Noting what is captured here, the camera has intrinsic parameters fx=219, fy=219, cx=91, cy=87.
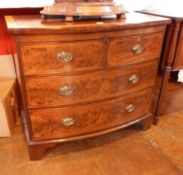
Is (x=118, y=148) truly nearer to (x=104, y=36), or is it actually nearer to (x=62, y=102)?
(x=62, y=102)

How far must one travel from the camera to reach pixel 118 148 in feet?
4.86

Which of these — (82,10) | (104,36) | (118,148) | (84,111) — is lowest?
(118,148)

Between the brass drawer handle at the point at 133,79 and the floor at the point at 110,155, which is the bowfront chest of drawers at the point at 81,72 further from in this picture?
the floor at the point at 110,155

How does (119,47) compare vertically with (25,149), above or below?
above

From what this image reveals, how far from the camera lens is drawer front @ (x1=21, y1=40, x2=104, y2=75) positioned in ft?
3.43

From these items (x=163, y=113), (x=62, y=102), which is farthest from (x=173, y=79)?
(x=62, y=102)

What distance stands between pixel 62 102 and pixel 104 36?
0.43 meters

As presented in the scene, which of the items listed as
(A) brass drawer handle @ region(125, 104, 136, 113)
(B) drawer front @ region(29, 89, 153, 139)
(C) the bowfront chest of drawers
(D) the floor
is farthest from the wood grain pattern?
(D) the floor

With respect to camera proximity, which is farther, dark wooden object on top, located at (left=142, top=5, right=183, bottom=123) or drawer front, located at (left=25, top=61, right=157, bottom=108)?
dark wooden object on top, located at (left=142, top=5, right=183, bottom=123)

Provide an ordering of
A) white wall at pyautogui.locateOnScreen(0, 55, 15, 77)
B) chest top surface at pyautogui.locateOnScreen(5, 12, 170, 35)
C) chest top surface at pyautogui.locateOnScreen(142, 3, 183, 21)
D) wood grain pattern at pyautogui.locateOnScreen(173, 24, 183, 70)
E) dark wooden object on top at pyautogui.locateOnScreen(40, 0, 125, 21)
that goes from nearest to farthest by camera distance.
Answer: chest top surface at pyautogui.locateOnScreen(5, 12, 170, 35), dark wooden object on top at pyautogui.locateOnScreen(40, 0, 125, 21), wood grain pattern at pyautogui.locateOnScreen(173, 24, 183, 70), chest top surface at pyautogui.locateOnScreen(142, 3, 183, 21), white wall at pyautogui.locateOnScreen(0, 55, 15, 77)

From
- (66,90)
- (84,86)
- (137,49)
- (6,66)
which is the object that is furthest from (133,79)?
(6,66)

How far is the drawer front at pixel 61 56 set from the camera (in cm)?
105

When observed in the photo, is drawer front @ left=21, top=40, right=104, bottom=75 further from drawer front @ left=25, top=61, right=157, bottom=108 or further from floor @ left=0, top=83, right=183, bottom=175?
floor @ left=0, top=83, right=183, bottom=175

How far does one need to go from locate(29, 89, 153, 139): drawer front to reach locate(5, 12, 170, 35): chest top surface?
0.44 meters
